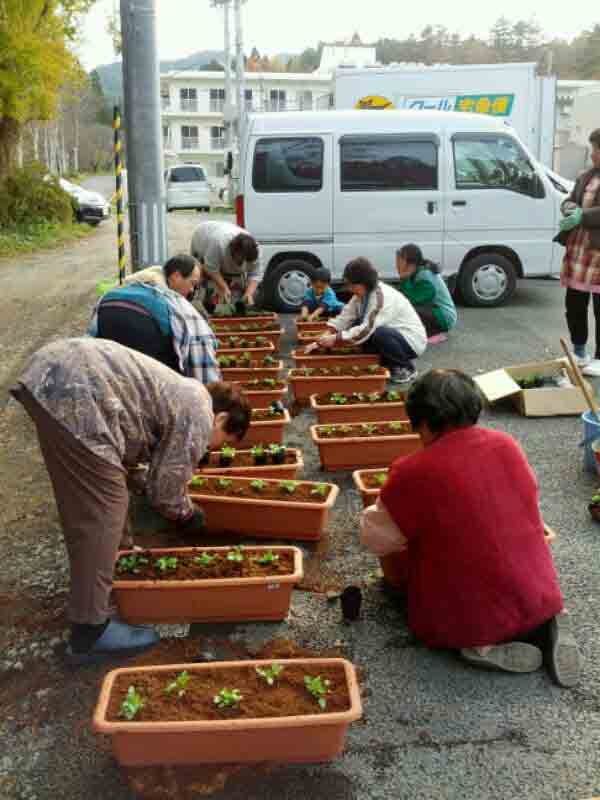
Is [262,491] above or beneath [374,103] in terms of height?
beneath

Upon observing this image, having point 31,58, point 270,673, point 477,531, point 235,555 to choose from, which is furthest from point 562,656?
point 31,58

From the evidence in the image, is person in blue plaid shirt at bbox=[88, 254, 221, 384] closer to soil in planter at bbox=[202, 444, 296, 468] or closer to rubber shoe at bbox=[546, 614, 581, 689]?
soil in planter at bbox=[202, 444, 296, 468]

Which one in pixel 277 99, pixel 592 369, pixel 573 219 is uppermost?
pixel 277 99

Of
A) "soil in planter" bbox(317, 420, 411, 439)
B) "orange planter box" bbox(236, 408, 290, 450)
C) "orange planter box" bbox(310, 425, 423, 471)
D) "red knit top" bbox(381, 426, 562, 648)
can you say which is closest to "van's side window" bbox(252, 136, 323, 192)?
"orange planter box" bbox(236, 408, 290, 450)

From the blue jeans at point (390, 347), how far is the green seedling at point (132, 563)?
339 centimetres

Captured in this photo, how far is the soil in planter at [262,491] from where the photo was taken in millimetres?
3762

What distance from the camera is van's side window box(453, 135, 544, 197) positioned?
8.66m

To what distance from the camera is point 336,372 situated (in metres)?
5.93

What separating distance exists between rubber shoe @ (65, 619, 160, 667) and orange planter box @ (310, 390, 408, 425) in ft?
7.84

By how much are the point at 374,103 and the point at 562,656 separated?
10844 mm

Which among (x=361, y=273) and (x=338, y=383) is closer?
(x=338, y=383)

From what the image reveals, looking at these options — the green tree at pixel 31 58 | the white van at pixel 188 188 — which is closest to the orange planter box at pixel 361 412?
the green tree at pixel 31 58

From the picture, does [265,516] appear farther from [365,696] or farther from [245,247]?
[245,247]

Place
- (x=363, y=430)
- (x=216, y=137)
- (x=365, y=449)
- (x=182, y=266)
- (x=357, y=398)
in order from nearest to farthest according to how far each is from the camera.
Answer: (x=182, y=266) → (x=365, y=449) → (x=363, y=430) → (x=357, y=398) → (x=216, y=137)
